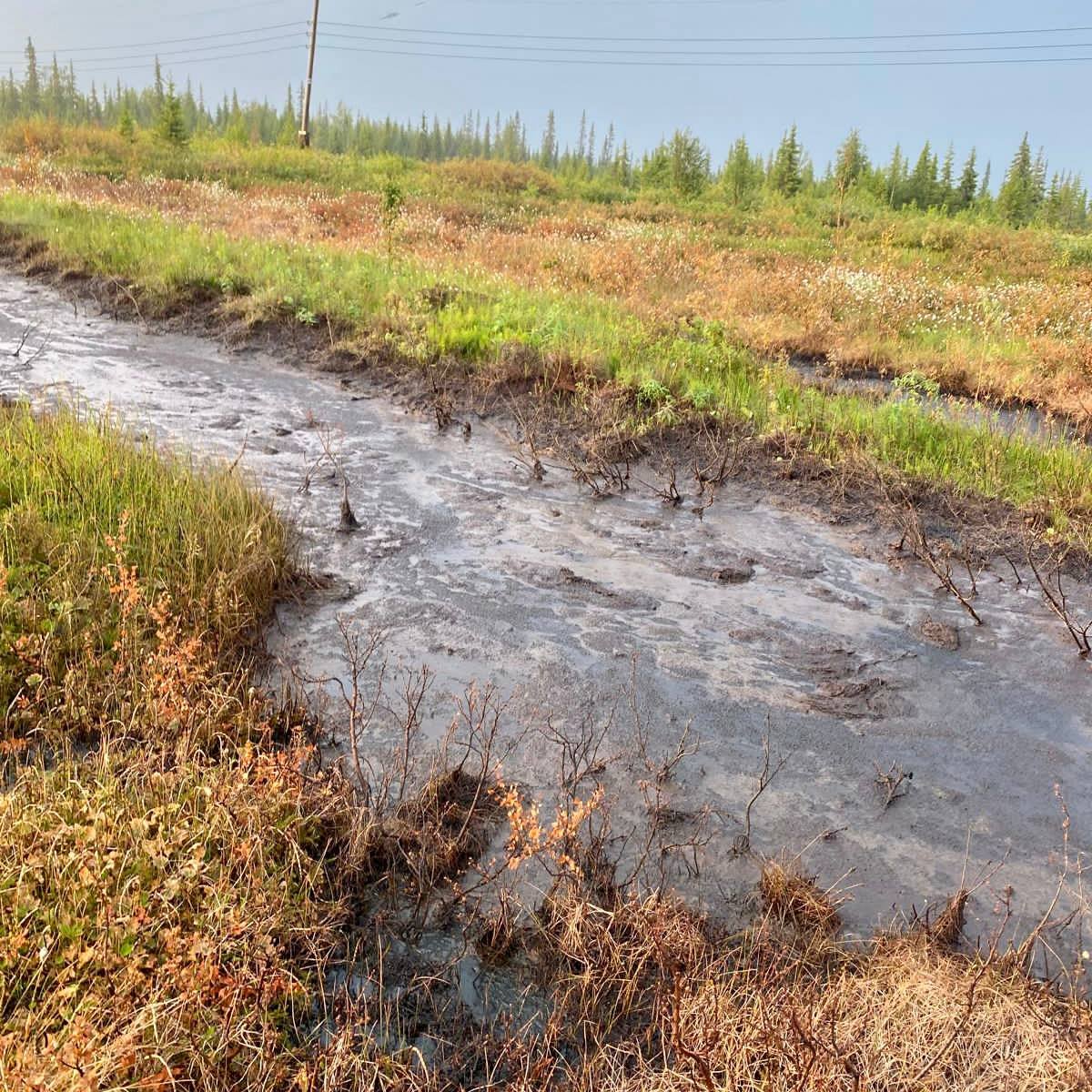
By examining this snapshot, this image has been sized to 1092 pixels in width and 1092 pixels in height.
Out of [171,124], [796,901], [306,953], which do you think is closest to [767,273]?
[796,901]

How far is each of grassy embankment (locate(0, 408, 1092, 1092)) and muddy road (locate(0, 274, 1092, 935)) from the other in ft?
1.91

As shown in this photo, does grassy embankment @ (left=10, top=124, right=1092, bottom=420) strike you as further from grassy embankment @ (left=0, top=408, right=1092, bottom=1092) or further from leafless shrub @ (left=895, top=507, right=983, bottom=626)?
grassy embankment @ (left=0, top=408, right=1092, bottom=1092)

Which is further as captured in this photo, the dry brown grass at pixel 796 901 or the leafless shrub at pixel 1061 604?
the leafless shrub at pixel 1061 604

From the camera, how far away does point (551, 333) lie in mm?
11219

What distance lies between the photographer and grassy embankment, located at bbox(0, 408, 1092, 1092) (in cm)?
280

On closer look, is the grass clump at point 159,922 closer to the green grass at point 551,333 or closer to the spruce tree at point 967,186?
the green grass at point 551,333

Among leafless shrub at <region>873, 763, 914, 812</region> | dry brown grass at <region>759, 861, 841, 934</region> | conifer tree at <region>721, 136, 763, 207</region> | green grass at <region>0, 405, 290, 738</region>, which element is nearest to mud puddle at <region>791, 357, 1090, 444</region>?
leafless shrub at <region>873, 763, 914, 812</region>

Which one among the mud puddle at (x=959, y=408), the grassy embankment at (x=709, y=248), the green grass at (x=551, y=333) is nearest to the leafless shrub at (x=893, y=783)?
the green grass at (x=551, y=333)

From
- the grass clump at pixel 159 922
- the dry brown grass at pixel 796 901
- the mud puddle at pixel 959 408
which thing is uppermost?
the mud puddle at pixel 959 408

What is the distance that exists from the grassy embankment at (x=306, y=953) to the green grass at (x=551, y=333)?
19.4 feet

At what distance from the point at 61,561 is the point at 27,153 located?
30436 millimetres

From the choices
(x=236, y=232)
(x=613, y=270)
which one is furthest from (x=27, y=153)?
(x=613, y=270)

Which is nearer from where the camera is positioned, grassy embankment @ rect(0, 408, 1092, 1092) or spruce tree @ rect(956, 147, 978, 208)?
grassy embankment @ rect(0, 408, 1092, 1092)

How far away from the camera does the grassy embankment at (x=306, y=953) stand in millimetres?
2797
